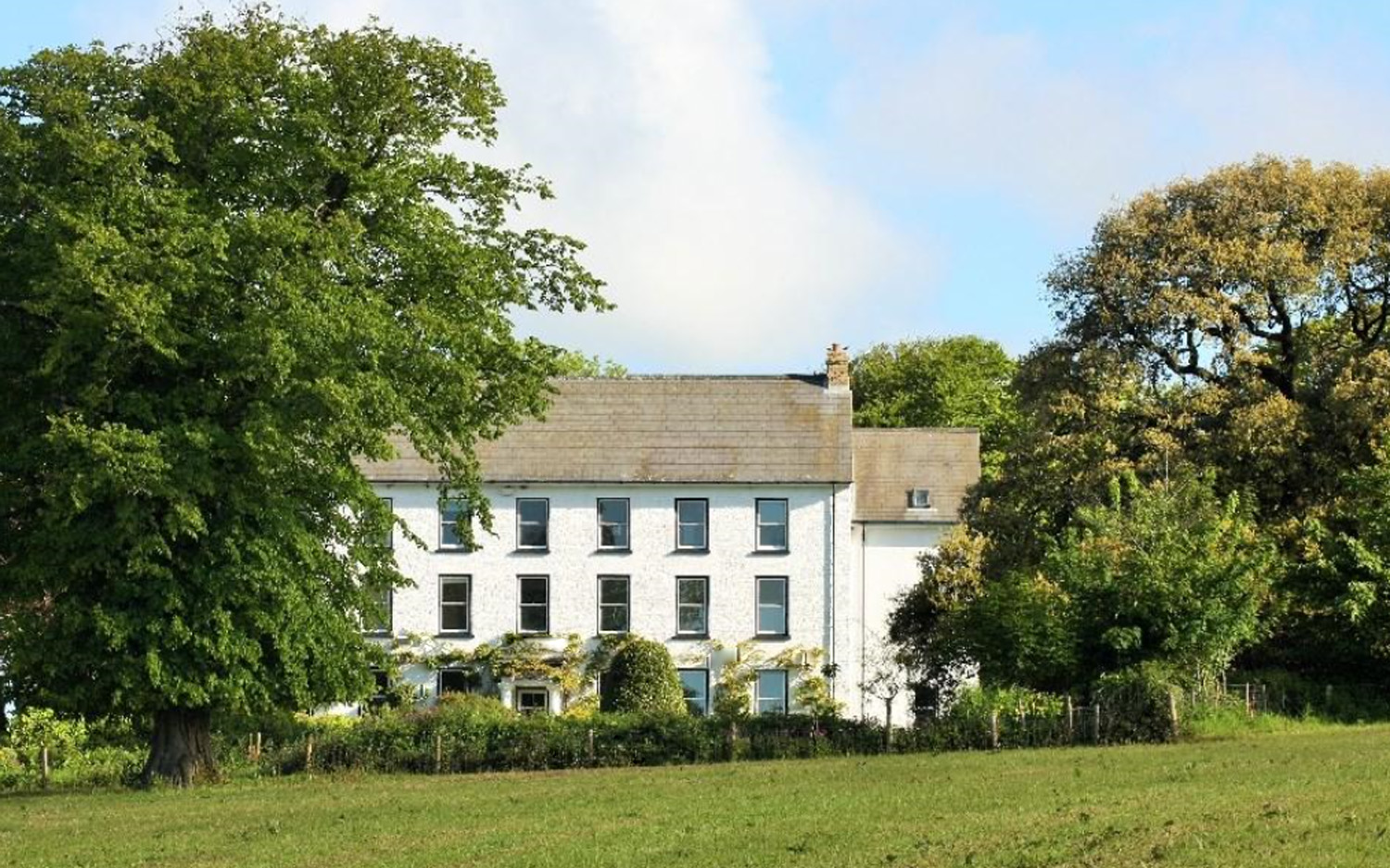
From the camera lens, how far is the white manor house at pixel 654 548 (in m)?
64.1

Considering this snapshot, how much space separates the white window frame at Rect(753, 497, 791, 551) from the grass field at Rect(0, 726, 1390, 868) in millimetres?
24379

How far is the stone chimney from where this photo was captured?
67.5 meters

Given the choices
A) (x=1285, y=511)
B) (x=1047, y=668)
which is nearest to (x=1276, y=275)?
(x=1285, y=511)

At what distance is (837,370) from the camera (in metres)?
67.7

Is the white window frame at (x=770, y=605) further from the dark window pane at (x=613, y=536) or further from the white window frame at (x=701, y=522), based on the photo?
the dark window pane at (x=613, y=536)

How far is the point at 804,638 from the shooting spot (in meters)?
64.1

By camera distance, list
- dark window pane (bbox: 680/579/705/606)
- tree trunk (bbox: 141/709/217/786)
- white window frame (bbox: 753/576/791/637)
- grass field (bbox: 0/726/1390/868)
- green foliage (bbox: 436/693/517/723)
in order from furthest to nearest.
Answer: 1. dark window pane (bbox: 680/579/705/606)
2. white window frame (bbox: 753/576/791/637)
3. green foliage (bbox: 436/693/517/723)
4. tree trunk (bbox: 141/709/217/786)
5. grass field (bbox: 0/726/1390/868)

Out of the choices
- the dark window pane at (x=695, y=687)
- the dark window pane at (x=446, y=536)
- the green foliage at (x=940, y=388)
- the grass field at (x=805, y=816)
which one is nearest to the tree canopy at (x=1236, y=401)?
the grass field at (x=805, y=816)

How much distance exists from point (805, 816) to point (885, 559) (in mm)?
43521

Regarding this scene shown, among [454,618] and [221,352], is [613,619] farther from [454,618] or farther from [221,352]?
[221,352]

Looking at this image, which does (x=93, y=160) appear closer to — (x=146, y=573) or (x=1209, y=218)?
(x=146, y=573)

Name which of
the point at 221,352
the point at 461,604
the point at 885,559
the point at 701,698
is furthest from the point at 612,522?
the point at 221,352

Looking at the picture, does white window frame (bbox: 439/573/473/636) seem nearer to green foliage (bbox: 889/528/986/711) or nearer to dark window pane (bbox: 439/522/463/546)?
dark window pane (bbox: 439/522/463/546)

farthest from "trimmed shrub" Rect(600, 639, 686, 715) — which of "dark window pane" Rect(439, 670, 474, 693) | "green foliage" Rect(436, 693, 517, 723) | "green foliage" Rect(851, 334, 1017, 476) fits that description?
"green foliage" Rect(851, 334, 1017, 476)
